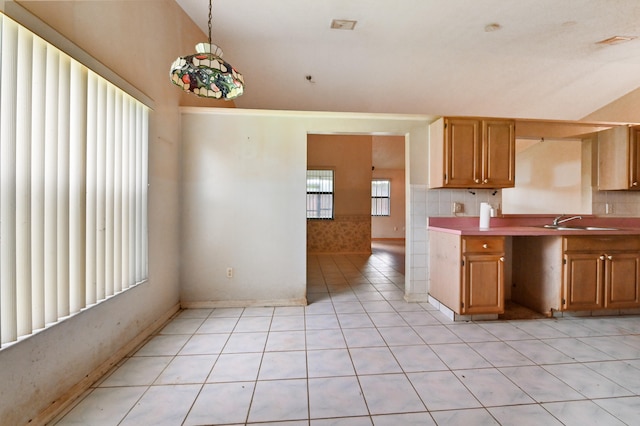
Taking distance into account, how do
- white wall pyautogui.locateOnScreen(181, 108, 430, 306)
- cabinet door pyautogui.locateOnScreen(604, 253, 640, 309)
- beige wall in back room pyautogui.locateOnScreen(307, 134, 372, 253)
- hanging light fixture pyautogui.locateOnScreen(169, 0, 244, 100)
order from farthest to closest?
beige wall in back room pyautogui.locateOnScreen(307, 134, 372, 253) < white wall pyautogui.locateOnScreen(181, 108, 430, 306) < cabinet door pyautogui.locateOnScreen(604, 253, 640, 309) < hanging light fixture pyautogui.locateOnScreen(169, 0, 244, 100)

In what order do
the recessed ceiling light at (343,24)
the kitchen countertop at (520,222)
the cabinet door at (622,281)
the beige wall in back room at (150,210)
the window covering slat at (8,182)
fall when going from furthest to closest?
the kitchen countertop at (520,222)
the recessed ceiling light at (343,24)
the cabinet door at (622,281)
the beige wall in back room at (150,210)
the window covering slat at (8,182)

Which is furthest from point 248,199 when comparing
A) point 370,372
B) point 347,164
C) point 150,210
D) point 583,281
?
point 347,164

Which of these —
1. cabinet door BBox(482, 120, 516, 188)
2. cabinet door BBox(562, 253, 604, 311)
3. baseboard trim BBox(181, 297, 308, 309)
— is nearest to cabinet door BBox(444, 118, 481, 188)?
cabinet door BBox(482, 120, 516, 188)

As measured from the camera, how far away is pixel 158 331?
2.47 m

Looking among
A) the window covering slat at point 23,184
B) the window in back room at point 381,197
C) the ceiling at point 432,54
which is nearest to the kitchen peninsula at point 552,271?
the ceiling at point 432,54

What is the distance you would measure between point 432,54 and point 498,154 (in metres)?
1.64

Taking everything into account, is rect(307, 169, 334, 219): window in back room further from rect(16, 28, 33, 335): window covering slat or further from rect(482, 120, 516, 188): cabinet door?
rect(16, 28, 33, 335): window covering slat

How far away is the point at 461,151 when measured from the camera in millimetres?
2973

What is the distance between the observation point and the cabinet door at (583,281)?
2.72 meters

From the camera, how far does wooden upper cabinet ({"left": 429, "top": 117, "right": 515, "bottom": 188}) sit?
2967 mm

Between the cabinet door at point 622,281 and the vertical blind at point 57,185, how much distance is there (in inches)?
180

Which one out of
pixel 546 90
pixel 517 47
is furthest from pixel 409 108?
pixel 546 90

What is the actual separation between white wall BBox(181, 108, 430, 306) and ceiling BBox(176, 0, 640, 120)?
3.25ft

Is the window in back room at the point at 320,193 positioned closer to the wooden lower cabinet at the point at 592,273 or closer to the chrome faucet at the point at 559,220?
the chrome faucet at the point at 559,220
